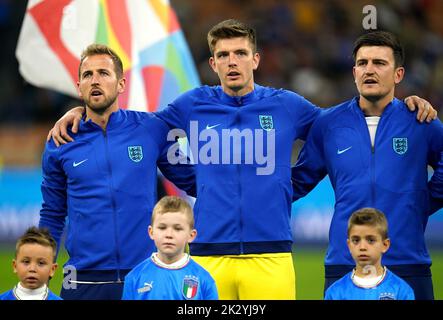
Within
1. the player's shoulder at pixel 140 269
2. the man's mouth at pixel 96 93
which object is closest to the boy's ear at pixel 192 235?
the player's shoulder at pixel 140 269

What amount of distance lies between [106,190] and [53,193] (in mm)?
407

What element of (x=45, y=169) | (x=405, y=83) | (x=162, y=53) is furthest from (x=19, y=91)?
(x=45, y=169)

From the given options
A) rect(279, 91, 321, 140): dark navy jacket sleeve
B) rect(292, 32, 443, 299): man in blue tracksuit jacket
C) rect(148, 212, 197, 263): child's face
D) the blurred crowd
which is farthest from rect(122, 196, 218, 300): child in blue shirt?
the blurred crowd

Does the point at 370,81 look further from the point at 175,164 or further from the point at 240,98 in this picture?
the point at 175,164

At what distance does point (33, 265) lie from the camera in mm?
5965

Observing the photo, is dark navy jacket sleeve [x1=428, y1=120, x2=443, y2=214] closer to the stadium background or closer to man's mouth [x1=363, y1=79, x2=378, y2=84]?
man's mouth [x1=363, y1=79, x2=378, y2=84]

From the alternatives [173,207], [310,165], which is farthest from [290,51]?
[173,207]

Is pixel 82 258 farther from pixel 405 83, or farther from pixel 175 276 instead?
pixel 405 83

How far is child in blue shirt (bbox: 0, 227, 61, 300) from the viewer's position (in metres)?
5.93

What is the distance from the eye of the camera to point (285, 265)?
6.46 metres

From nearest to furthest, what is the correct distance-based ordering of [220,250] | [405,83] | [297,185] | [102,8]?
1. [220,250]
2. [297,185]
3. [102,8]
4. [405,83]

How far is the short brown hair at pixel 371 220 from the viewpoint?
236 inches

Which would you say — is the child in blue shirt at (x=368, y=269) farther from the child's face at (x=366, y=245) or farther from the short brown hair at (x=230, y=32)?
the short brown hair at (x=230, y=32)

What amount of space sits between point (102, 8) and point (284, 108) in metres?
2.38
